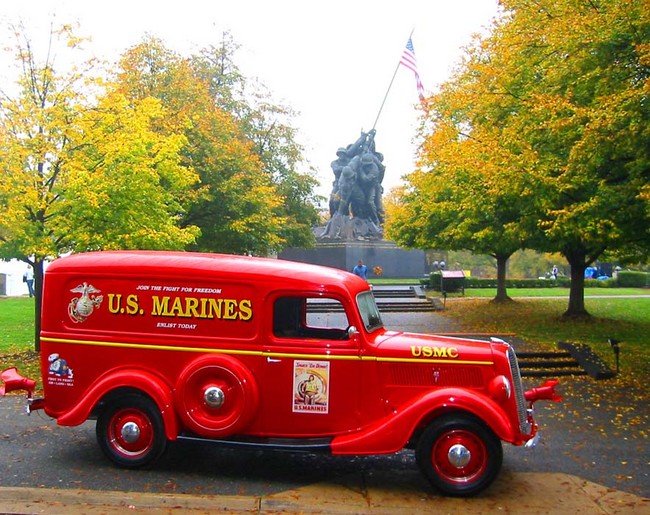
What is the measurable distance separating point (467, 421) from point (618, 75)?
26.6 feet

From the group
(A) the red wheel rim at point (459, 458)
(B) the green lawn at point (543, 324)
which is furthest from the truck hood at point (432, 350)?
(B) the green lawn at point (543, 324)

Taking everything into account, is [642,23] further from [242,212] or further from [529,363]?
[242,212]

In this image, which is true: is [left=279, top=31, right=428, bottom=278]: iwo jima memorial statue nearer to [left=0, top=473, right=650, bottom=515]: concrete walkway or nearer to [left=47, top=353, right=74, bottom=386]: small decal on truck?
[left=47, top=353, right=74, bottom=386]: small decal on truck

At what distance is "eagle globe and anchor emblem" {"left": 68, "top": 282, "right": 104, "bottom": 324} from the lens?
6531 millimetres

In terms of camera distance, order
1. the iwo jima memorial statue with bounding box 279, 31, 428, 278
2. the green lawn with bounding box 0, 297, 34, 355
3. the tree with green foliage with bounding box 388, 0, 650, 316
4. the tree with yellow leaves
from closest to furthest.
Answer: the tree with green foliage with bounding box 388, 0, 650, 316 → the tree with yellow leaves → the green lawn with bounding box 0, 297, 34, 355 → the iwo jima memorial statue with bounding box 279, 31, 428, 278

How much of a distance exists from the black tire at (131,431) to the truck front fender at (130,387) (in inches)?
6.2

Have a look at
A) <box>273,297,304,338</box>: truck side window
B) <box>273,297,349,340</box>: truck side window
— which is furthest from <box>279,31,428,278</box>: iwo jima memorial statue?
<box>273,297,304,338</box>: truck side window

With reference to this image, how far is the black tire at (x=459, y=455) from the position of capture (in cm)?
578

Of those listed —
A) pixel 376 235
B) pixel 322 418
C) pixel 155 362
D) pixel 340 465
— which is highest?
pixel 376 235

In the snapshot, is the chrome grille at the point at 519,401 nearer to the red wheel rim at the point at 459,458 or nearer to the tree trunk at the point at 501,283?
the red wheel rim at the point at 459,458

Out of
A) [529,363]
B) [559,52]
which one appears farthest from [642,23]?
[529,363]

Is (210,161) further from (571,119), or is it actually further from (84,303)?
(84,303)

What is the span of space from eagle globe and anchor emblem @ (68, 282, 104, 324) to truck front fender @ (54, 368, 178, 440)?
28.0 inches

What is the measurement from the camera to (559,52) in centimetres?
1270
